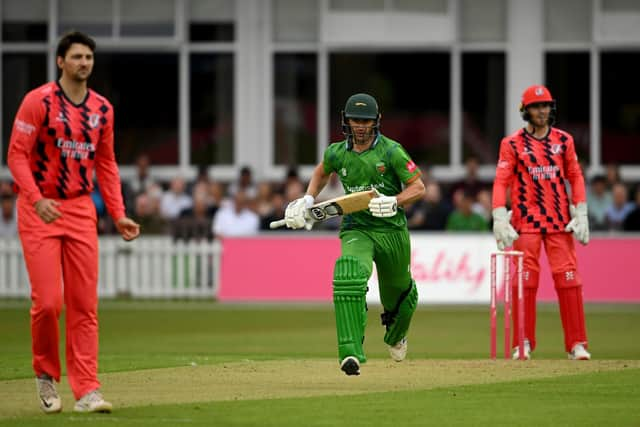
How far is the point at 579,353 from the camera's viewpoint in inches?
468

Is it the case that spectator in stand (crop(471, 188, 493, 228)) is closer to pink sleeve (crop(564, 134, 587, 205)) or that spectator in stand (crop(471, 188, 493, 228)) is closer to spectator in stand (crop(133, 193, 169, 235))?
spectator in stand (crop(133, 193, 169, 235))

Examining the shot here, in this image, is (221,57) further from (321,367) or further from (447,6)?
(321,367)

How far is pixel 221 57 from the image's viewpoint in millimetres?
24781

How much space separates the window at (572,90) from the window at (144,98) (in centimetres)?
650

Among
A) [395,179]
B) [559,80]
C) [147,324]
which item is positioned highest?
[559,80]

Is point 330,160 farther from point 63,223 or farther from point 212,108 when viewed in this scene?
point 212,108

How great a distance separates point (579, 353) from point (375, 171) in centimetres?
277

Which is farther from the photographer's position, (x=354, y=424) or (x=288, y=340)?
(x=288, y=340)

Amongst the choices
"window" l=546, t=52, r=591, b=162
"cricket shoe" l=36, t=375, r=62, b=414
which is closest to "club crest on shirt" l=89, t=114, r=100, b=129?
"cricket shoe" l=36, t=375, r=62, b=414

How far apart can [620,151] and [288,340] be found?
456 inches

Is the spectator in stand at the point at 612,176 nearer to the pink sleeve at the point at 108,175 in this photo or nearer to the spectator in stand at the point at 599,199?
the spectator in stand at the point at 599,199

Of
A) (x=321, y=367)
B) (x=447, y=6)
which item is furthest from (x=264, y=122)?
(x=321, y=367)

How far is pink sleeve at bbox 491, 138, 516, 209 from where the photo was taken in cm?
1205

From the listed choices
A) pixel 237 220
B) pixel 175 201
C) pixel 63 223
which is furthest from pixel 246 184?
pixel 63 223
